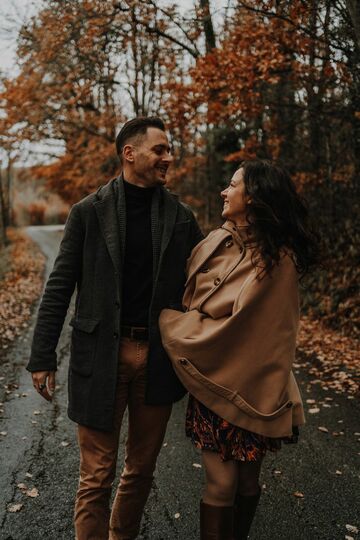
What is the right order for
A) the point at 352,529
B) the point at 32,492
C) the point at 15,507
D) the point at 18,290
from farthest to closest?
the point at 18,290
the point at 32,492
the point at 15,507
the point at 352,529

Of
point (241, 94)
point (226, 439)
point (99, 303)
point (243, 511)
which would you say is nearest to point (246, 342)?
point (226, 439)

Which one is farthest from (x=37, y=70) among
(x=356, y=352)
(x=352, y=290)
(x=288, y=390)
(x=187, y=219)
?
(x=288, y=390)

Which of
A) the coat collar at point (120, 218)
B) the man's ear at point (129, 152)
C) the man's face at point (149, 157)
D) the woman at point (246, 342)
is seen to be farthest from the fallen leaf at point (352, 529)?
the man's ear at point (129, 152)

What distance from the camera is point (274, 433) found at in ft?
7.95

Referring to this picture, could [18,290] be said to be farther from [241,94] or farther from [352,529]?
[352,529]

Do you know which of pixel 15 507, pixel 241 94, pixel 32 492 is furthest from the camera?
pixel 241 94

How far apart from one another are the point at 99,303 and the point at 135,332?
250mm

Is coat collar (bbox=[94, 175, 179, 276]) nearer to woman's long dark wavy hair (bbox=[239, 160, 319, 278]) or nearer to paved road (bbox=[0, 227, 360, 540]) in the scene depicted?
woman's long dark wavy hair (bbox=[239, 160, 319, 278])

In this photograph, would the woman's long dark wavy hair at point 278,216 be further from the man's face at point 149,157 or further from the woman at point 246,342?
the man's face at point 149,157

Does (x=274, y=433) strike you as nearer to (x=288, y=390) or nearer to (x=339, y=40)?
(x=288, y=390)

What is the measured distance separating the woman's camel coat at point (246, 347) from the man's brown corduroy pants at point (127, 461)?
1.13ft

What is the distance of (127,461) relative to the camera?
2879mm

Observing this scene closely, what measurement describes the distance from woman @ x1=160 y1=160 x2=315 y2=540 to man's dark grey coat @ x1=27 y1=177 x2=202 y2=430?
8.6 inches

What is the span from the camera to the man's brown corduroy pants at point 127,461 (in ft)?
8.42
